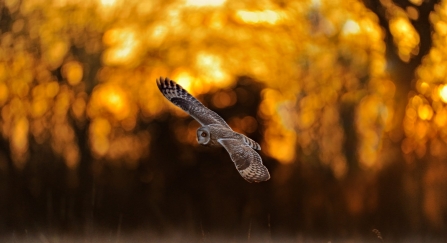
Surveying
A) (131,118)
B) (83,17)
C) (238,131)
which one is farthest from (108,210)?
(83,17)

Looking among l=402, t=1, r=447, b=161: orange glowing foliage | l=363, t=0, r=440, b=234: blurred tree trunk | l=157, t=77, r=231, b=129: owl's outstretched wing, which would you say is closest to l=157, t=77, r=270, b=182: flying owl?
l=157, t=77, r=231, b=129: owl's outstretched wing

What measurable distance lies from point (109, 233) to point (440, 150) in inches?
111

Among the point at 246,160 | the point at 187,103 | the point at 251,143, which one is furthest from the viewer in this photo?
the point at 187,103

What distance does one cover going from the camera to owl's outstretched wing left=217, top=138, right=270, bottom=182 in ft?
16.6

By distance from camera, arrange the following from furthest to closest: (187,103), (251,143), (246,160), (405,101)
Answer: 1. (405,101)
2. (187,103)
3. (251,143)
4. (246,160)

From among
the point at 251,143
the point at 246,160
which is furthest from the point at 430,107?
the point at 246,160

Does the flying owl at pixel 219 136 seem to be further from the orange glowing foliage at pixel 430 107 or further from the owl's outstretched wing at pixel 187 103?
the orange glowing foliage at pixel 430 107

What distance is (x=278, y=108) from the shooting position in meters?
5.61

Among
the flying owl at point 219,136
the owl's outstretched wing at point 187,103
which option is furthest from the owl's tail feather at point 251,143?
the owl's outstretched wing at point 187,103

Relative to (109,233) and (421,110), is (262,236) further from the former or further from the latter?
(421,110)

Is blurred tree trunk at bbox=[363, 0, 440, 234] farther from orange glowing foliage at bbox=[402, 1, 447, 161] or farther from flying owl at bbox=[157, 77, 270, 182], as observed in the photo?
flying owl at bbox=[157, 77, 270, 182]

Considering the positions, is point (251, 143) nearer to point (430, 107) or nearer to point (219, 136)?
point (219, 136)

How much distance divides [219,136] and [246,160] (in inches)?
13.2

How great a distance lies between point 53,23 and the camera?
20.0 ft
